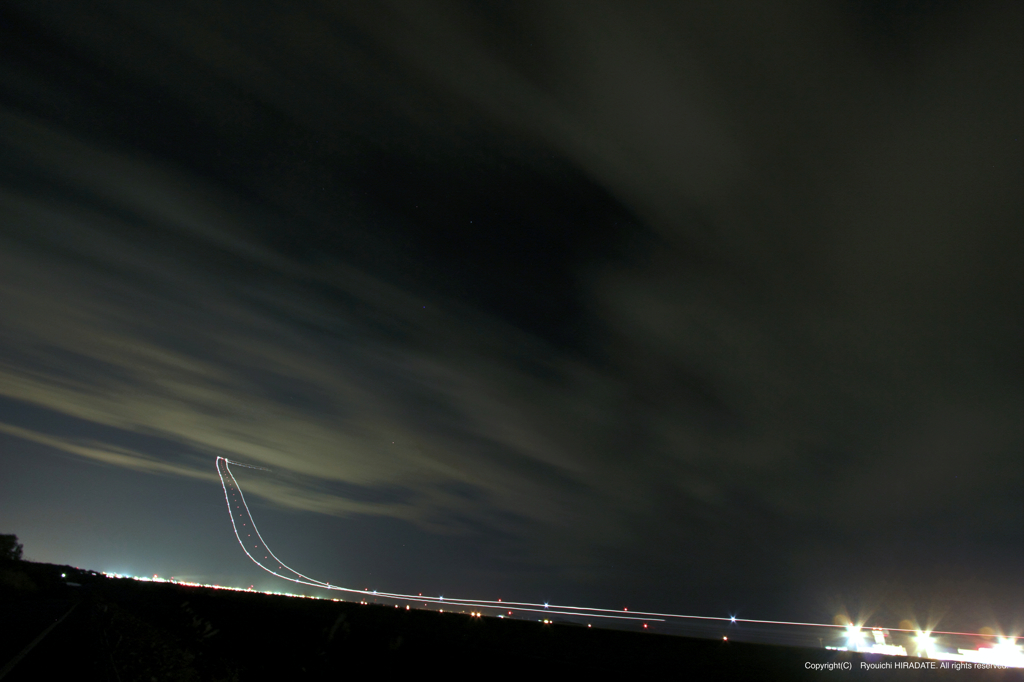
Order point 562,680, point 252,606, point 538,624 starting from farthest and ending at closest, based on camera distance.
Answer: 1. point 252,606
2. point 538,624
3. point 562,680

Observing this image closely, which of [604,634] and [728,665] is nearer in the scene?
[728,665]

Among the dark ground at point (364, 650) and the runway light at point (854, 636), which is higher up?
the runway light at point (854, 636)

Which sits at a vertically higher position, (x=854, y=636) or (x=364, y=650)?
(x=854, y=636)

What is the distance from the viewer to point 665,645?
10094 mm

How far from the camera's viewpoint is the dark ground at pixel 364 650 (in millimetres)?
8781

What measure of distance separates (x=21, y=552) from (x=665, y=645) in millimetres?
190197

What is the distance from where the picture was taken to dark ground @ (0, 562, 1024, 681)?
346 inches

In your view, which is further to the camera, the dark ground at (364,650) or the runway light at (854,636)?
the runway light at (854,636)

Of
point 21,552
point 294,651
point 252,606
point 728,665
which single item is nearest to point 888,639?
point 728,665

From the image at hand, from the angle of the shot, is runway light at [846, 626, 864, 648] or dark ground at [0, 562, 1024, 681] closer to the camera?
dark ground at [0, 562, 1024, 681]

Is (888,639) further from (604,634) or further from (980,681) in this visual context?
(980,681)

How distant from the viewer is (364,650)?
1528cm

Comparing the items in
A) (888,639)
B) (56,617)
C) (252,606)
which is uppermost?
(888,639)

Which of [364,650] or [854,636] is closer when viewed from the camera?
[364,650]
